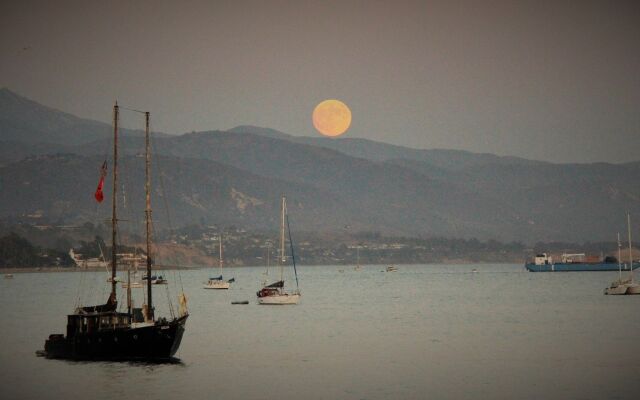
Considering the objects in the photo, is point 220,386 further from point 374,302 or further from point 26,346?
point 374,302

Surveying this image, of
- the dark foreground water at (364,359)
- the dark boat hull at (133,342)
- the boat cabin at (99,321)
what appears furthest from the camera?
the boat cabin at (99,321)

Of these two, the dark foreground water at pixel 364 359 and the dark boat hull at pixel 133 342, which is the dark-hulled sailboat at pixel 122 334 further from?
the dark foreground water at pixel 364 359

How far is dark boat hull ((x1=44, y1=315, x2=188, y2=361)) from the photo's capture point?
Result: 228 feet

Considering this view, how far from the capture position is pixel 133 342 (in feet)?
228

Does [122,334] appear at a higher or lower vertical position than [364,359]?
higher

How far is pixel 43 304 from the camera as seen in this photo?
161m

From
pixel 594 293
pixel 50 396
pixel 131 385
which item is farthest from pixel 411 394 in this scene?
pixel 594 293

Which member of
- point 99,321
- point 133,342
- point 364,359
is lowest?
point 364,359

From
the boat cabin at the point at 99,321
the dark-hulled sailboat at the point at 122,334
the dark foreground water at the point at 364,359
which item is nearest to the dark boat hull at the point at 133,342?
the dark-hulled sailboat at the point at 122,334

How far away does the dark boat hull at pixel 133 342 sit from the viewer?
69.6 metres

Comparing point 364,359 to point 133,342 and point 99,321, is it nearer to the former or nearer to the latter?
point 133,342

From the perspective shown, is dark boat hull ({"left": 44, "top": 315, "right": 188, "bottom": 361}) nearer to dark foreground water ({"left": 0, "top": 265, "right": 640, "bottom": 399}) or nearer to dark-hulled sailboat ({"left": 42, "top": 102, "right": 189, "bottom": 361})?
dark-hulled sailboat ({"left": 42, "top": 102, "right": 189, "bottom": 361})

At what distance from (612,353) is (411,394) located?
25493 mm

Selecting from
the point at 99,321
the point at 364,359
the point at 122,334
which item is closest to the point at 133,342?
the point at 122,334
